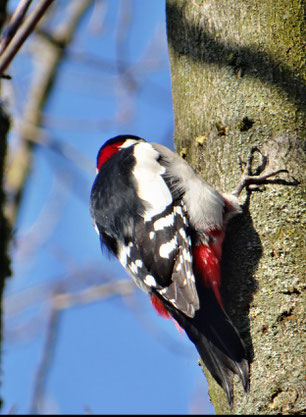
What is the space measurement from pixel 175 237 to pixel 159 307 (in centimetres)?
37

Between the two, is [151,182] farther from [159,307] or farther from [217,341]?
[217,341]

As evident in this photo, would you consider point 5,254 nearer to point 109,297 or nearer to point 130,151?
point 130,151

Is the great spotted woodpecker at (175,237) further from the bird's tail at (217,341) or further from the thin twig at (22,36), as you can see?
the thin twig at (22,36)

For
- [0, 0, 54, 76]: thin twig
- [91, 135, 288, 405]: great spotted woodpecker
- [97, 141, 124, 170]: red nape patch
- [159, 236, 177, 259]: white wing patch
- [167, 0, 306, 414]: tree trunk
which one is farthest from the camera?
[97, 141, 124, 170]: red nape patch

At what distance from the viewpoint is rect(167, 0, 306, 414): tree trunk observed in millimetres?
1608

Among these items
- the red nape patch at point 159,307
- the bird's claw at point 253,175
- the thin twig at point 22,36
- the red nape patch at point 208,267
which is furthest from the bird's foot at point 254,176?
the thin twig at point 22,36

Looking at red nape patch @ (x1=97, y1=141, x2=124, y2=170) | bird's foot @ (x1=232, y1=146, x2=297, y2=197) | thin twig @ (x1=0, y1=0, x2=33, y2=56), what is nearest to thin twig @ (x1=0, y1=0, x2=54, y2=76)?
thin twig @ (x1=0, y1=0, x2=33, y2=56)

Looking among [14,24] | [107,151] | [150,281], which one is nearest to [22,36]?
[14,24]

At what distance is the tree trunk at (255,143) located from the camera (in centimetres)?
161

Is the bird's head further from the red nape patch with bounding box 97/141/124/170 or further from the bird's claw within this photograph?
the bird's claw

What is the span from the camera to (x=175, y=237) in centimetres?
201

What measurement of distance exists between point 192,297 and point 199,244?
11.7 inches

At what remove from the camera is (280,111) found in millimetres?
1851

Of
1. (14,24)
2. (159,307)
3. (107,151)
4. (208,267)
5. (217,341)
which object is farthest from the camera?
(107,151)
